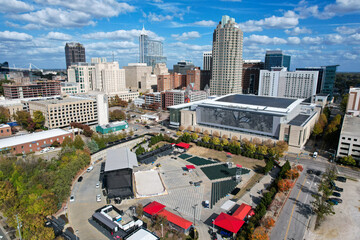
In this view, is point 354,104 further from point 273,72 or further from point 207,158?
point 207,158

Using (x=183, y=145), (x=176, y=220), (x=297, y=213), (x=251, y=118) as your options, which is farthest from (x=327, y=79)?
(x=176, y=220)

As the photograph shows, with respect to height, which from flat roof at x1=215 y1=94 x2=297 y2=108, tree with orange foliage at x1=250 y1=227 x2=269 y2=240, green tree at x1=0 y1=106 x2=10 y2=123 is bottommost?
tree with orange foliage at x1=250 y1=227 x2=269 y2=240

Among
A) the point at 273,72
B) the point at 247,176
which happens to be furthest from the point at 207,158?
the point at 273,72

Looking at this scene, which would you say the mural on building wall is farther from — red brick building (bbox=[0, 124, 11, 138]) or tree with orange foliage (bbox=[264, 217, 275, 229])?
red brick building (bbox=[0, 124, 11, 138])

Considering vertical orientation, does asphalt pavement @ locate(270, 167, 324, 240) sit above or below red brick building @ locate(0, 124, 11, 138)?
below

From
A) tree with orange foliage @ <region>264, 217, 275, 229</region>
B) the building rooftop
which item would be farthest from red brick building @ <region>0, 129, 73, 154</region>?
the building rooftop

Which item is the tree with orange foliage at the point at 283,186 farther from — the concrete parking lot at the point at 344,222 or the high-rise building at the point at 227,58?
the high-rise building at the point at 227,58
